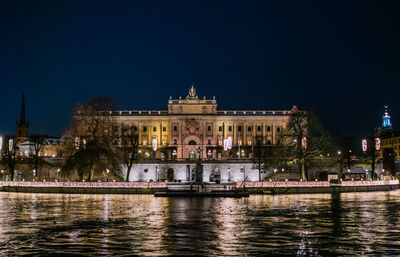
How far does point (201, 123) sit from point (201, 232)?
120289 millimetres

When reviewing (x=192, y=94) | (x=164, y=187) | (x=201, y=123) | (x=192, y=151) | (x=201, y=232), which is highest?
(x=192, y=94)

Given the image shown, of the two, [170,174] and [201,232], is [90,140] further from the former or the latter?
[201,232]

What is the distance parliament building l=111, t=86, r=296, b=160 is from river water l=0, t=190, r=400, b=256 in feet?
350

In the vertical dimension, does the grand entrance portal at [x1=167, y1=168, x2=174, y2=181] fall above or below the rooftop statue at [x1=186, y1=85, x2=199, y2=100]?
below

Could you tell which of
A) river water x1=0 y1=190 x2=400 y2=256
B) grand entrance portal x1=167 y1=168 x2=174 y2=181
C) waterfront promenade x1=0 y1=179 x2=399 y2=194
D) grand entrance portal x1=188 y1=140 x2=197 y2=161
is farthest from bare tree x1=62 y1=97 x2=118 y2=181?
grand entrance portal x1=188 y1=140 x2=197 y2=161

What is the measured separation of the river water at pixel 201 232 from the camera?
22.0 m

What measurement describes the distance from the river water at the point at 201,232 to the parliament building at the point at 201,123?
107 metres

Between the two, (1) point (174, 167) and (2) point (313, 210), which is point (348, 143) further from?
(2) point (313, 210)

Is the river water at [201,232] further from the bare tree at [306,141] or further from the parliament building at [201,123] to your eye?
the parliament building at [201,123]

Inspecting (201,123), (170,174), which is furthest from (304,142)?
(201,123)

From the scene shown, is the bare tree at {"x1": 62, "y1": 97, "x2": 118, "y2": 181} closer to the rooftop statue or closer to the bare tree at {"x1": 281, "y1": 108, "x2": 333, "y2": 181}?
the bare tree at {"x1": 281, "y1": 108, "x2": 333, "y2": 181}

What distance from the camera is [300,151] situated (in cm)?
7906

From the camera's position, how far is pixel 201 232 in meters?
27.4

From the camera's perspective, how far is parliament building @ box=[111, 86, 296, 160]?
482ft
